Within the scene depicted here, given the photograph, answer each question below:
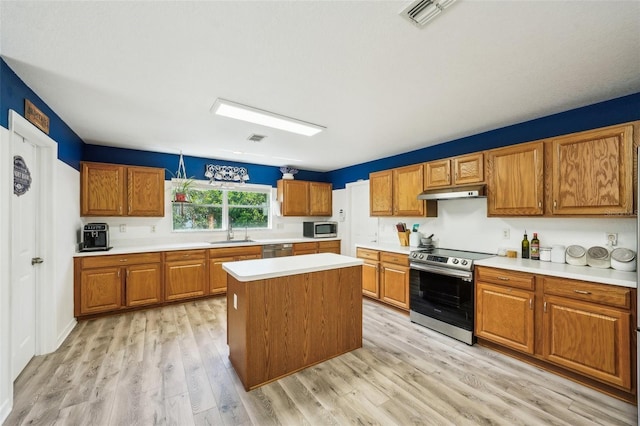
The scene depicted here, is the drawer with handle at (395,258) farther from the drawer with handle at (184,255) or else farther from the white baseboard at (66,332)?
the white baseboard at (66,332)

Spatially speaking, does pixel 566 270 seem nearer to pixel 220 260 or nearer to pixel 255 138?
pixel 255 138

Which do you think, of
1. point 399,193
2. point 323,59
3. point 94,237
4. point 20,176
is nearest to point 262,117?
point 323,59

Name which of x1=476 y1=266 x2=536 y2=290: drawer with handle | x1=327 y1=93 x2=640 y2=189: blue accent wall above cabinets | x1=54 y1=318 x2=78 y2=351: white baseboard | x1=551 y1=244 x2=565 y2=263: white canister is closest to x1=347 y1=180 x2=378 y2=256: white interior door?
x1=327 y1=93 x2=640 y2=189: blue accent wall above cabinets

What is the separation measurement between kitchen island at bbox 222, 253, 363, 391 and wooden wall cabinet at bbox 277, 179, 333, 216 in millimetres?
2876

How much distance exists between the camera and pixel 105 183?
3.83 m

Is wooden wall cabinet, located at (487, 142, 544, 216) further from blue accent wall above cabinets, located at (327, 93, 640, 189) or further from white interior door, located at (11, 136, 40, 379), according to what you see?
white interior door, located at (11, 136, 40, 379)

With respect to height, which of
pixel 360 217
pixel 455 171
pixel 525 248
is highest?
pixel 455 171

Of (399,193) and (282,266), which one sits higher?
(399,193)

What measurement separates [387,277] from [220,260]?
8.85ft

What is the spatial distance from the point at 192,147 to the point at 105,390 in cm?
319

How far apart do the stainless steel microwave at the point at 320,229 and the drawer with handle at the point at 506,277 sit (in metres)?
3.29

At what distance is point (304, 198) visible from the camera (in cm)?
577

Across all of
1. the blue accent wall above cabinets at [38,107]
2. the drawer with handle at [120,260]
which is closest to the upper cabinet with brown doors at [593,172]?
the blue accent wall above cabinets at [38,107]

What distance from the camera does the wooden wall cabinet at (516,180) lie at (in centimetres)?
269
